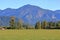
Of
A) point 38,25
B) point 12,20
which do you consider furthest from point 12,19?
point 38,25

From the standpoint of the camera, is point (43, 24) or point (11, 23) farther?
point (43, 24)

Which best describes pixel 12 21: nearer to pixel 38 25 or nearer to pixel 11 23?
pixel 11 23

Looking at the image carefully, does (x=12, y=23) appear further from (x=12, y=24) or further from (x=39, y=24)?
(x=39, y=24)

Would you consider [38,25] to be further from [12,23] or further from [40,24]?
[12,23]

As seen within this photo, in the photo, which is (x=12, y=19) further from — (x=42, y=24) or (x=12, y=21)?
(x=42, y=24)

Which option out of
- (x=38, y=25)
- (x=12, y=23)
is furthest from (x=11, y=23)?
(x=38, y=25)

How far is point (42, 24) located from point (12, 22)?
1903 cm

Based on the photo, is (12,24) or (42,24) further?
(42,24)

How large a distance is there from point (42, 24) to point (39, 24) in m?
4.41

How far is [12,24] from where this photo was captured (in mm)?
87375

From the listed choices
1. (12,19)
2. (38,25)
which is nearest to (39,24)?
(38,25)

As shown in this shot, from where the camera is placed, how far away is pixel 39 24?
98.6m

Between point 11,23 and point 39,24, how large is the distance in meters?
16.1

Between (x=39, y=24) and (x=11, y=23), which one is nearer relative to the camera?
(x=11, y=23)
